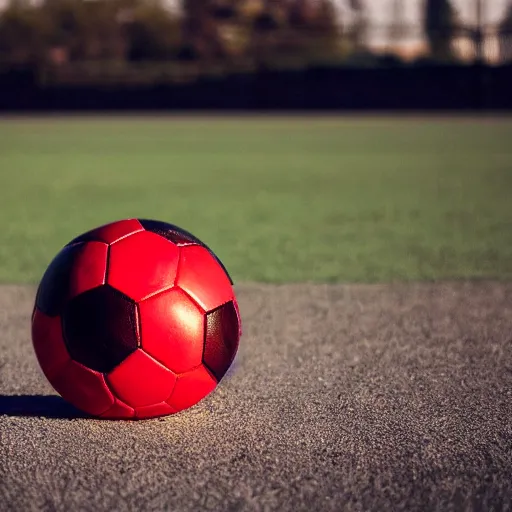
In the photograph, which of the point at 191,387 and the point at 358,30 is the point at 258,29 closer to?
the point at 358,30

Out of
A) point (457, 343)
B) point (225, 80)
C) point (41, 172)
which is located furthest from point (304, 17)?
point (457, 343)

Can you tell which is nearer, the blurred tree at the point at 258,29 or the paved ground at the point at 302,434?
the paved ground at the point at 302,434

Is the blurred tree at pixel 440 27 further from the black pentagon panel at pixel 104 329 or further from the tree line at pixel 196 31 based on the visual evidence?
the black pentagon panel at pixel 104 329

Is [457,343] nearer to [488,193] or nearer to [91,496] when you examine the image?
[91,496]

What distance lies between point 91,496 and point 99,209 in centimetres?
763

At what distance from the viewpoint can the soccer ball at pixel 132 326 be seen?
286 centimetres

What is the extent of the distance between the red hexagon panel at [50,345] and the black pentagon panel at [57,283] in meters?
0.03

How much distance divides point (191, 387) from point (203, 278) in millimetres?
389

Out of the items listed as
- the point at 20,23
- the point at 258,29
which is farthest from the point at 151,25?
the point at 258,29

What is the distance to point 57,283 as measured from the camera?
118 inches

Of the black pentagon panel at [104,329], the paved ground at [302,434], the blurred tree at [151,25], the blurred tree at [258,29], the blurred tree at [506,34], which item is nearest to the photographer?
the paved ground at [302,434]

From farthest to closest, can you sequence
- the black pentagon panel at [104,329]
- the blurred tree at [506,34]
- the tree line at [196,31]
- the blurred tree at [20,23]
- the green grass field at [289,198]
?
the blurred tree at [20,23] < the tree line at [196,31] < the blurred tree at [506,34] < the green grass field at [289,198] < the black pentagon panel at [104,329]

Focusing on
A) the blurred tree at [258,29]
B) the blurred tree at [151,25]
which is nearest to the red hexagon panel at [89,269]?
the blurred tree at [258,29]

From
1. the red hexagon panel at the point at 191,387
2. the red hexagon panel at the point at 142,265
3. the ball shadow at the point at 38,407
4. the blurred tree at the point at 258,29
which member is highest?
the red hexagon panel at the point at 142,265
